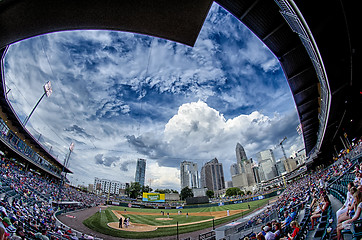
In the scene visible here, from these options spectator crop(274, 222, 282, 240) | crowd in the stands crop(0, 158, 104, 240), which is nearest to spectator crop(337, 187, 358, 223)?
spectator crop(274, 222, 282, 240)

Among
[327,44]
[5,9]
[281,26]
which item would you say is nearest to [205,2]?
[5,9]

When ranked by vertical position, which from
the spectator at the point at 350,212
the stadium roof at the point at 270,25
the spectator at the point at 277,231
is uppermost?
the stadium roof at the point at 270,25

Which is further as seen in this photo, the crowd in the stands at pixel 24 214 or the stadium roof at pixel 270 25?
the crowd in the stands at pixel 24 214

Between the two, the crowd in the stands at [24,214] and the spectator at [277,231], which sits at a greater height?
the crowd in the stands at [24,214]

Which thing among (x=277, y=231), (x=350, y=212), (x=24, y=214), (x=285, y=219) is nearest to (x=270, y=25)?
(x=350, y=212)

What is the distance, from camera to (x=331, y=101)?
14164 millimetres

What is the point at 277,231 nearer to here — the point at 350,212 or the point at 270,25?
the point at 350,212

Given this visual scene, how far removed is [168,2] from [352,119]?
1024 inches

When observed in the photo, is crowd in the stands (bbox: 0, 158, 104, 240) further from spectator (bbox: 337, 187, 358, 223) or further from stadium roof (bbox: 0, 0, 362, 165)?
spectator (bbox: 337, 187, 358, 223)

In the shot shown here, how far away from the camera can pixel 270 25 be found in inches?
481

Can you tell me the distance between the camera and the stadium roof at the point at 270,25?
14.7 ft

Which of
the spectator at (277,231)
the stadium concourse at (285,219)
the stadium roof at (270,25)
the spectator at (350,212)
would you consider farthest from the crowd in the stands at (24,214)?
the spectator at (350,212)

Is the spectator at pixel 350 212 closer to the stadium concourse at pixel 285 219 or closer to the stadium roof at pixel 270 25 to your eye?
the stadium concourse at pixel 285 219

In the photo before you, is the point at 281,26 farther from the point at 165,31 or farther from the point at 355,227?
Result: the point at 355,227
